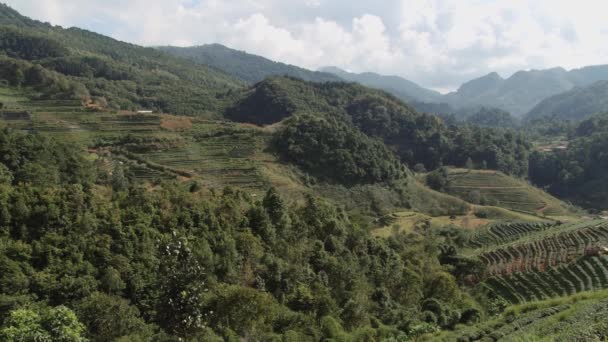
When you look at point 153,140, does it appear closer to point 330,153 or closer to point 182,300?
point 330,153

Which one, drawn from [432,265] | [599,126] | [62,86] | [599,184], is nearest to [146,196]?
[432,265]

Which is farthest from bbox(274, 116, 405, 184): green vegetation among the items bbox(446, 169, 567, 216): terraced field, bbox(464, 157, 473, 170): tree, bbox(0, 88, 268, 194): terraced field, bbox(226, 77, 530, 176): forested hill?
bbox(464, 157, 473, 170): tree

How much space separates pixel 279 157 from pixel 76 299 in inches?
2020

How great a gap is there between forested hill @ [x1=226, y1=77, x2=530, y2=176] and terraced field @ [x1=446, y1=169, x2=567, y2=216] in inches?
662

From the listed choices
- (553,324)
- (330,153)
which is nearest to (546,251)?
(553,324)

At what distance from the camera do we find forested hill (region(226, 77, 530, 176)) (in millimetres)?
118375

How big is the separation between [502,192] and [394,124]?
4518 centimetres

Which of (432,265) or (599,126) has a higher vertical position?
(599,126)

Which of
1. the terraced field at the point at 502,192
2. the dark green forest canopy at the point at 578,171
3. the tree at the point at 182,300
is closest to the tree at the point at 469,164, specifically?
the terraced field at the point at 502,192

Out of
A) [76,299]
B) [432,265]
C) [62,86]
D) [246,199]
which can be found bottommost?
[432,265]

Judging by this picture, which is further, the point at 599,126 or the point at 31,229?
the point at 599,126

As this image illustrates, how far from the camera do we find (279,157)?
6894 cm

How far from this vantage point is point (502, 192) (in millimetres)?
90625

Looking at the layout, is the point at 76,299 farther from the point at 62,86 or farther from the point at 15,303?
the point at 62,86
